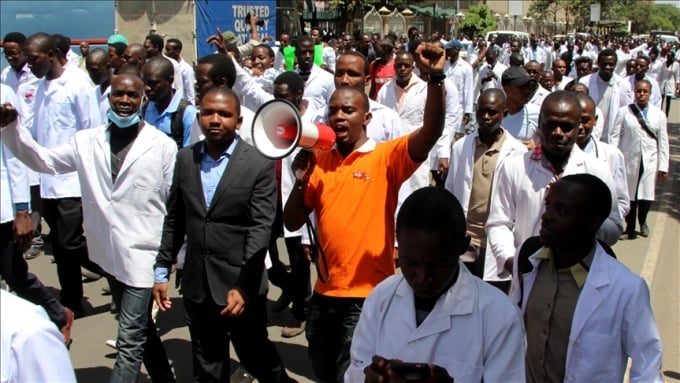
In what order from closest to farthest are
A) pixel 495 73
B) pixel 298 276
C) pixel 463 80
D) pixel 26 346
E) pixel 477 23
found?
pixel 26 346 < pixel 298 276 < pixel 463 80 < pixel 495 73 < pixel 477 23

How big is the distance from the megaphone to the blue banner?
690 inches

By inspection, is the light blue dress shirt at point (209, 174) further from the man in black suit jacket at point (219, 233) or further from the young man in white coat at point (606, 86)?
the young man in white coat at point (606, 86)

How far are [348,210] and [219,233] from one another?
0.77 m

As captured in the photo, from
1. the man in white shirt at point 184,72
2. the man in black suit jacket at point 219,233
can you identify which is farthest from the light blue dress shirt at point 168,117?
the man in white shirt at point 184,72

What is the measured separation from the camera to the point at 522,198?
12.8 ft

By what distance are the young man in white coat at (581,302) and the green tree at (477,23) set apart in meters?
41.7

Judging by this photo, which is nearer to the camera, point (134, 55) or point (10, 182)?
point (10, 182)

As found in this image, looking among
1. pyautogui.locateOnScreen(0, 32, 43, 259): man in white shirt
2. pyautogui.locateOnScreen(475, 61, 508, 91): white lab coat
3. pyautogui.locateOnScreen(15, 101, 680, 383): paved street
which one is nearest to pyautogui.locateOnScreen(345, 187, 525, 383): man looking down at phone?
pyautogui.locateOnScreen(15, 101, 680, 383): paved street

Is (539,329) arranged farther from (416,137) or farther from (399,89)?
(399,89)

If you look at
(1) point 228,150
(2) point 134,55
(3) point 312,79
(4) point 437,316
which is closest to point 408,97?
(3) point 312,79

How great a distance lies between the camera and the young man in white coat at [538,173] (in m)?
3.84

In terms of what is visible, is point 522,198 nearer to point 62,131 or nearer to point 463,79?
point 62,131

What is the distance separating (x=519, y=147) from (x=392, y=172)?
1.53 meters

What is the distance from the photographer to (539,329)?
3.16 metres
